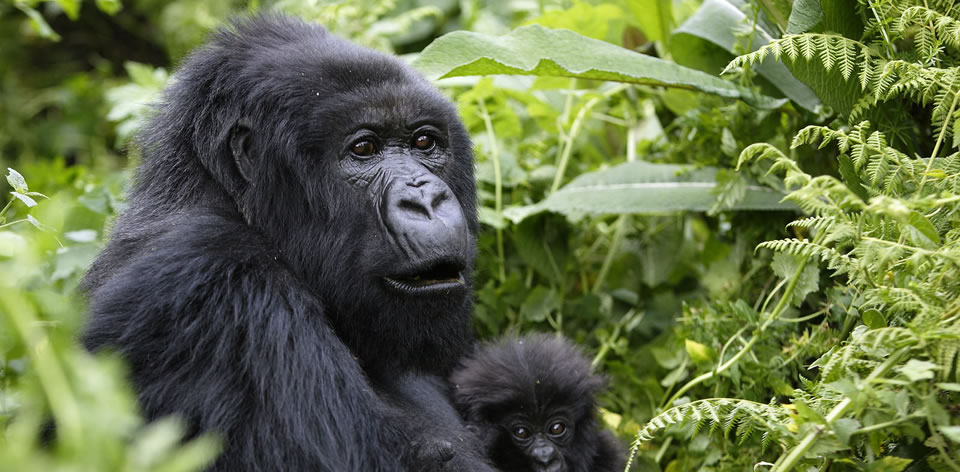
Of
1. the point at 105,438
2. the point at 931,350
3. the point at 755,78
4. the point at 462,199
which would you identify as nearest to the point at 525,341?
the point at 462,199

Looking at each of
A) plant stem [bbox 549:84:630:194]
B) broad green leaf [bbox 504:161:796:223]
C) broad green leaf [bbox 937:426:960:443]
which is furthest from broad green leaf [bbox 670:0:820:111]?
broad green leaf [bbox 937:426:960:443]

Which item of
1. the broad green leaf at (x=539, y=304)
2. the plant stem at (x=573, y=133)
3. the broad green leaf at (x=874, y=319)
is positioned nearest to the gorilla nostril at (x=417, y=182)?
the broad green leaf at (x=874, y=319)

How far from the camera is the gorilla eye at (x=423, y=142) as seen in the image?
2.91 metres

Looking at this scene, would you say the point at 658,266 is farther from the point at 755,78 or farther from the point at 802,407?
the point at 802,407

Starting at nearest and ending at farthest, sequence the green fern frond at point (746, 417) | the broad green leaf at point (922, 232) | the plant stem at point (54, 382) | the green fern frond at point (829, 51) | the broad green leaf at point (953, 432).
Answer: the plant stem at point (54, 382) → the broad green leaf at point (953, 432) → the broad green leaf at point (922, 232) → the green fern frond at point (746, 417) → the green fern frond at point (829, 51)

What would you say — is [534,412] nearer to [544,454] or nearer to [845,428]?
[544,454]

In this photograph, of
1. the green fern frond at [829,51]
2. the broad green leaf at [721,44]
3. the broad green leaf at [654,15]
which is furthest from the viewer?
the broad green leaf at [654,15]

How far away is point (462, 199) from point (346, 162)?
48 cm

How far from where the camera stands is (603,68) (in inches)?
137

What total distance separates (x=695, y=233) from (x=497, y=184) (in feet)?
3.92

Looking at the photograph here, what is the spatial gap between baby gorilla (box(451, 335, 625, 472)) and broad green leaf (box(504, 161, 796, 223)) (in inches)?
30.5

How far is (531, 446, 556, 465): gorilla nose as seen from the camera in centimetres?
332

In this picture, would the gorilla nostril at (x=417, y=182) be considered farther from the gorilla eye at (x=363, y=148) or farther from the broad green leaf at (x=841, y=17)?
the broad green leaf at (x=841, y=17)

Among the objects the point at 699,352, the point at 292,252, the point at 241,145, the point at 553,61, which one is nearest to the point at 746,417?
the point at 699,352
